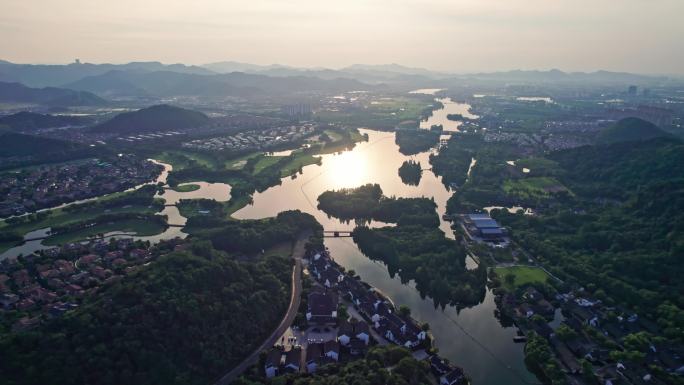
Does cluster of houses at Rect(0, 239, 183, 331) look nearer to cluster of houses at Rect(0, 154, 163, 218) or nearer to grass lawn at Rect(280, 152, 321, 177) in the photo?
cluster of houses at Rect(0, 154, 163, 218)

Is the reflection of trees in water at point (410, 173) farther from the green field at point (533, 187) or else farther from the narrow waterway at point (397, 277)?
the green field at point (533, 187)

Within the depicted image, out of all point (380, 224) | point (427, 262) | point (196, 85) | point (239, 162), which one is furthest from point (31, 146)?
point (196, 85)

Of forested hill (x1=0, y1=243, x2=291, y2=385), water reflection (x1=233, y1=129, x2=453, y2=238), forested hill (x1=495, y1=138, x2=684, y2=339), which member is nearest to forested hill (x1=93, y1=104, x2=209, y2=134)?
water reflection (x1=233, y1=129, x2=453, y2=238)

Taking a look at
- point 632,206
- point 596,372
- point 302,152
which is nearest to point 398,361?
point 596,372

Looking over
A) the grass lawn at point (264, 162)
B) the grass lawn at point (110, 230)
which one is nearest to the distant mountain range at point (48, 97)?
the grass lawn at point (264, 162)

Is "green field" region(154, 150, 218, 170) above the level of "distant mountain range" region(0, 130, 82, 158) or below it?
below
